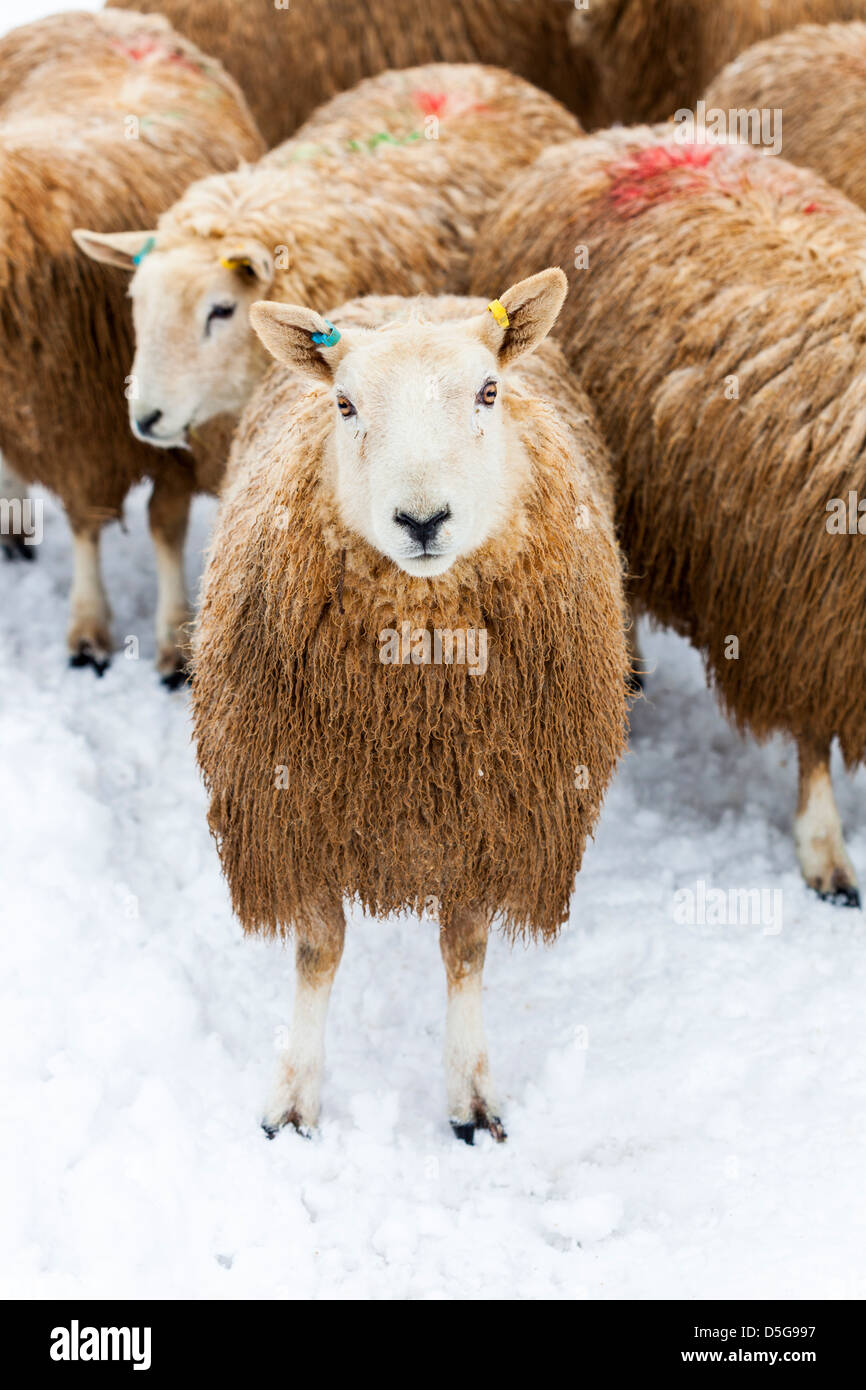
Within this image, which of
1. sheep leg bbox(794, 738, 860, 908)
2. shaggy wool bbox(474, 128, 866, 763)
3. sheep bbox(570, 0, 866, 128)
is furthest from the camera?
sheep bbox(570, 0, 866, 128)

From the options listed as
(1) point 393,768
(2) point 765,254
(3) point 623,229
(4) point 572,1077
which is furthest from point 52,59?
(4) point 572,1077

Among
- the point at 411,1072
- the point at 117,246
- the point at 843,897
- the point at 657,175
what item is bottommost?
the point at 411,1072

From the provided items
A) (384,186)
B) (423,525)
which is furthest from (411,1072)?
(384,186)

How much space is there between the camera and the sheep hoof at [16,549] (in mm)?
6133

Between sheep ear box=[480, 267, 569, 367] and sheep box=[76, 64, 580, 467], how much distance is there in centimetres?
160

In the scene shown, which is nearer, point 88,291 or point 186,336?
point 186,336

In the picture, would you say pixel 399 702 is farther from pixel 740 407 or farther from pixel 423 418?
pixel 740 407

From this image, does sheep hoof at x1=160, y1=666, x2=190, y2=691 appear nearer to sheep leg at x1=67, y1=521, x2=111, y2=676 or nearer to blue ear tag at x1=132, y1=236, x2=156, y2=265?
sheep leg at x1=67, y1=521, x2=111, y2=676

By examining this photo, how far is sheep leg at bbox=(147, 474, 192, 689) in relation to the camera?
5.46 m

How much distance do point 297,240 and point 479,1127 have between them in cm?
277

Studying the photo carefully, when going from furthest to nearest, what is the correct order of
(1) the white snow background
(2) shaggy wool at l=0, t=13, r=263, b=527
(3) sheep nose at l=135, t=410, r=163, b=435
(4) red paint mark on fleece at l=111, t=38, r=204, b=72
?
(4) red paint mark on fleece at l=111, t=38, r=204, b=72, (2) shaggy wool at l=0, t=13, r=263, b=527, (3) sheep nose at l=135, t=410, r=163, b=435, (1) the white snow background

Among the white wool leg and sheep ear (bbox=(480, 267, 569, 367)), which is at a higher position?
sheep ear (bbox=(480, 267, 569, 367))

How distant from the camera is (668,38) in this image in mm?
7152

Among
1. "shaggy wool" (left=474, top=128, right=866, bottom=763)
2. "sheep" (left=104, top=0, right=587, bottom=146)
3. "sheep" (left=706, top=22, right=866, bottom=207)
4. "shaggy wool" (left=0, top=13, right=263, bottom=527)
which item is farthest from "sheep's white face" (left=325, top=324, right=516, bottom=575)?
"sheep" (left=104, top=0, right=587, bottom=146)
